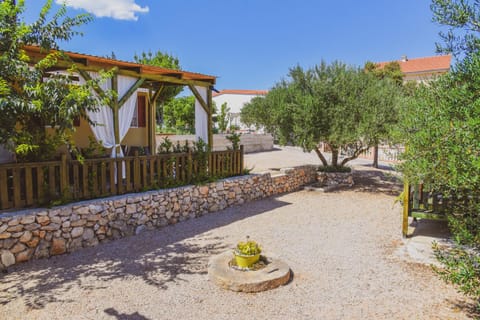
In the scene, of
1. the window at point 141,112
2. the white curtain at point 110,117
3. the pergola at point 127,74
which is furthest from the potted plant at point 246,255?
the window at point 141,112

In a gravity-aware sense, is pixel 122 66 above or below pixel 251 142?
above

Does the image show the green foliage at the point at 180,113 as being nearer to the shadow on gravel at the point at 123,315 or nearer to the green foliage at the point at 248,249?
the green foliage at the point at 248,249

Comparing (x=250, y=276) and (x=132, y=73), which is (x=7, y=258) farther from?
(x=132, y=73)

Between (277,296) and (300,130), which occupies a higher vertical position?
(300,130)

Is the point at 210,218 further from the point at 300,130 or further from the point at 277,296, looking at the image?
the point at 300,130

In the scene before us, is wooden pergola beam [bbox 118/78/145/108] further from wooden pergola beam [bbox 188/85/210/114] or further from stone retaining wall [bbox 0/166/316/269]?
stone retaining wall [bbox 0/166/316/269]

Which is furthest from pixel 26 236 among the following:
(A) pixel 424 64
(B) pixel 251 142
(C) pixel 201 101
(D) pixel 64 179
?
(A) pixel 424 64

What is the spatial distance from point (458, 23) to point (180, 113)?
2893 centimetres

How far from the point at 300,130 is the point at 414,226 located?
17.2 feet

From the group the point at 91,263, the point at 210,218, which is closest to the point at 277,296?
the point at 91,263

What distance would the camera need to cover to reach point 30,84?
5176 millimetres

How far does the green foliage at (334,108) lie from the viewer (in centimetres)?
1088

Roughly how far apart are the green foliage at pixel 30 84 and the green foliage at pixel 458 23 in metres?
4.68

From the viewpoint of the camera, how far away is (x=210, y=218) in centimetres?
826
